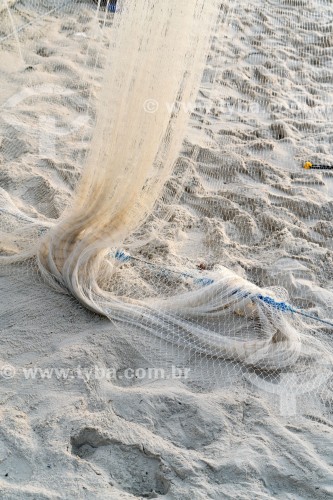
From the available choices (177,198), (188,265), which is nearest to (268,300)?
(188,265)

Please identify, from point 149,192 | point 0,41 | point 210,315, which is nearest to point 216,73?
point 0,41

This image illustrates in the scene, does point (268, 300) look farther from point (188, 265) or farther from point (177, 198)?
point (177, 198)

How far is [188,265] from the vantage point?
10.1ft

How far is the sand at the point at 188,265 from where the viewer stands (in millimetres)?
1945

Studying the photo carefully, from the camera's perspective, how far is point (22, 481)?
5.91 ft

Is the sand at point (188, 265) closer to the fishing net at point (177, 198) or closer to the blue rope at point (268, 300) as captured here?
the fishing net at point (177, 198)

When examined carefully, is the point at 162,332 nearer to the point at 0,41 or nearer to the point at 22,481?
the point at 22,481

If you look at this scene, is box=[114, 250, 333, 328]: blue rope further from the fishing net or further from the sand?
the sand

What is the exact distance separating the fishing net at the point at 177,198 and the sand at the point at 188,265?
0.6 inches

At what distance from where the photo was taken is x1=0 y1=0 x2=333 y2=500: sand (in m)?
1.95

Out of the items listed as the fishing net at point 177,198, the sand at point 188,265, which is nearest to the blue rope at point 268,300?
the fishing net at point 177,198

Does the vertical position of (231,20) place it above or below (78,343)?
above

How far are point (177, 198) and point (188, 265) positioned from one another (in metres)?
0.61

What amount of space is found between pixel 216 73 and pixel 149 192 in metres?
2.52
